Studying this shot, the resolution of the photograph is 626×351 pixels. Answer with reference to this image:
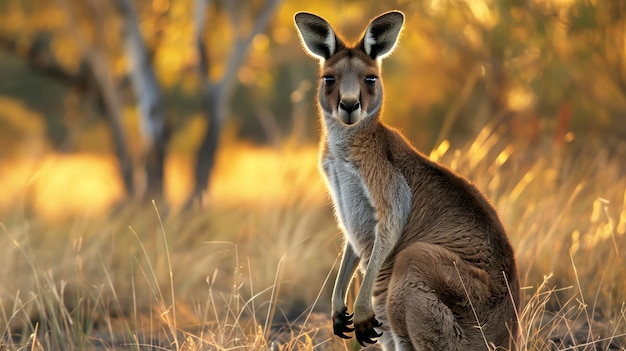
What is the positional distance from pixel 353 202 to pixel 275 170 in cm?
426

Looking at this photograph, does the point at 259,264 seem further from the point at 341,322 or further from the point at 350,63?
the point at 350,63

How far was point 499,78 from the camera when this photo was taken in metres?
12.0

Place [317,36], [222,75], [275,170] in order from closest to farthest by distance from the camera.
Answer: [317,36]
[275,170]
[222,75]

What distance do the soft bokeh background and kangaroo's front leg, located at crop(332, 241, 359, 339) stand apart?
0.20 meters

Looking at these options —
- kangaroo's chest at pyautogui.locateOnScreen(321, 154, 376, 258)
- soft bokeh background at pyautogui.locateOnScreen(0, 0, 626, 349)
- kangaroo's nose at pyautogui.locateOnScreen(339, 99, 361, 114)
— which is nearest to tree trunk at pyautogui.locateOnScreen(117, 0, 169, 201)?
soft bokeh background at pyautogui.locateOnScreen(0, 0, 626, 349)

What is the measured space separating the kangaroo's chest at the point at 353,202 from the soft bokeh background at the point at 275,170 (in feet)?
1.59

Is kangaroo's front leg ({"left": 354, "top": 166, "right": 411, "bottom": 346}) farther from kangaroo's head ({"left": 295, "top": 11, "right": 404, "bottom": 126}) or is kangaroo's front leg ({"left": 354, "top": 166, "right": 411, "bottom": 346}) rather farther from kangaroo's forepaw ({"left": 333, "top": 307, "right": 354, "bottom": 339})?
kangaroo's head ({"left": 295, "top": 11, "right": 404, "bottom": 126})

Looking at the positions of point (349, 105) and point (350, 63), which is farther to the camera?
point (350, 63)

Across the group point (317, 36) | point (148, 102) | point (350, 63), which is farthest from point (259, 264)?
point (148, 102)

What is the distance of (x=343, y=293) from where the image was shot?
14.7ft

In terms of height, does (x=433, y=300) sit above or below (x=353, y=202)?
below

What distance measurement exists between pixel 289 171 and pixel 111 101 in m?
5.05

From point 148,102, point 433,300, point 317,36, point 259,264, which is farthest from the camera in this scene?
point 148,102

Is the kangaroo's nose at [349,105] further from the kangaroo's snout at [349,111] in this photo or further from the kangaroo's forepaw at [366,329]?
the kangaroo's forepaw at [366,329]
